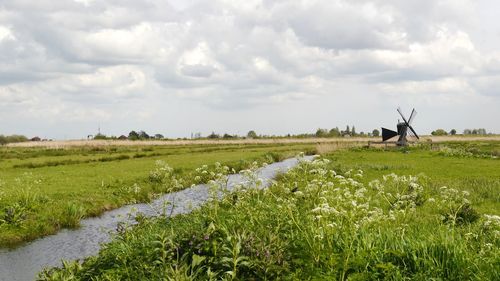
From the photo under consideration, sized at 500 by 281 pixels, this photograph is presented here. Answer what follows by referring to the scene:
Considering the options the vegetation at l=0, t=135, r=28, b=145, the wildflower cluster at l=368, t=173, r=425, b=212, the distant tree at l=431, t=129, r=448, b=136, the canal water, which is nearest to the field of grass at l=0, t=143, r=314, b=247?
the canal water

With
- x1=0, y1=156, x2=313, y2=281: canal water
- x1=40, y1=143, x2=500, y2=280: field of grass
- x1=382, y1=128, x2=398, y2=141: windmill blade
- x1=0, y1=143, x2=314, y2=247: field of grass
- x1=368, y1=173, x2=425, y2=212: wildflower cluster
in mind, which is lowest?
x1=0, y1=156, x2=313, y2=281: canal water

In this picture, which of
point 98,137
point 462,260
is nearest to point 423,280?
point 462,260

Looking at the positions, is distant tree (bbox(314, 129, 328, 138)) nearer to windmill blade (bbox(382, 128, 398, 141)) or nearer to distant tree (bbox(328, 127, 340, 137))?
distant tree (bbox(328, 127, 340, 137))

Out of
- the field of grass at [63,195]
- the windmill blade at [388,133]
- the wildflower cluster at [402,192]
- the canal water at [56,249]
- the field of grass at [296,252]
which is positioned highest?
the windmill blade at [388,133]

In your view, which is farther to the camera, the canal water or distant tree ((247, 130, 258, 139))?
distant tree ((247, 130, 258, 139))

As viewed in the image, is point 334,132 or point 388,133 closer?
point 388,133

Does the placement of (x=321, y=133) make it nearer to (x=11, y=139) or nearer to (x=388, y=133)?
(x=388, y=133)

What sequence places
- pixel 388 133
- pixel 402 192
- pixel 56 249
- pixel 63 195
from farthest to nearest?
pixel 388 133 → pixel 63 195 → pixel 56 249 → pixel 402 192

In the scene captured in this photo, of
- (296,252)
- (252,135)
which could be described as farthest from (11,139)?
(296,252)

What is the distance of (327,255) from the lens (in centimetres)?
841

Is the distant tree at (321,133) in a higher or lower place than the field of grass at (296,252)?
higher

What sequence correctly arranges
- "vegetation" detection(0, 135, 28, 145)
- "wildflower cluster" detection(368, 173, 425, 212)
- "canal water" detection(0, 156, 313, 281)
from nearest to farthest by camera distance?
1. "wildflower cluster" detection(368, 173, 425, 212)
2. "canal water" detection(0, 156, 313, 281)
3. "vegetation" detection(0, 135, 28, 145)

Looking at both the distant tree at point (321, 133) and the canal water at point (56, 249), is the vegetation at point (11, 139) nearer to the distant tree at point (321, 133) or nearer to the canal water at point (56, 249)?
the distant tree at point (321, 133)

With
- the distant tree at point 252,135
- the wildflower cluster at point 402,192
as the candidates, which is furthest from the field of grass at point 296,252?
the distant tree at point 252,135
